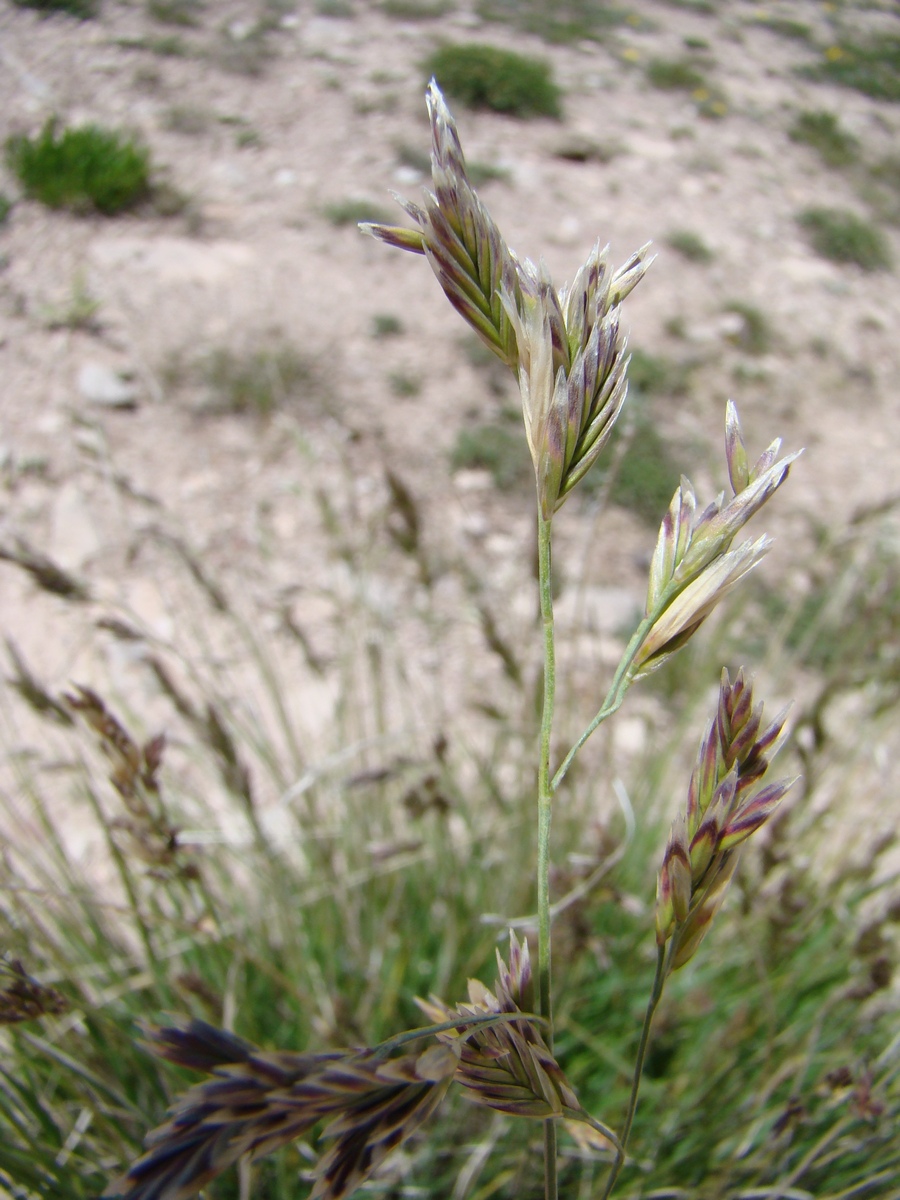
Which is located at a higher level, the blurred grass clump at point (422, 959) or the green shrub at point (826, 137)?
the green shrub at point (826, 137)

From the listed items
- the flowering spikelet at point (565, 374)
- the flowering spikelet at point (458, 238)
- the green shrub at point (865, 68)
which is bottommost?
the flowering spikelet at point (565, 374)

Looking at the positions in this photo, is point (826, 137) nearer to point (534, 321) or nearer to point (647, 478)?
point (647, 478)

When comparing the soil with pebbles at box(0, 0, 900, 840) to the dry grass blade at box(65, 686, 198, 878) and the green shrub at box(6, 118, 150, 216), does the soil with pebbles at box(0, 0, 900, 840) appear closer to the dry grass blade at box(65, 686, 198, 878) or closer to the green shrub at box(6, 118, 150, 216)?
the green shrub at box(6, 118, 150, 216)

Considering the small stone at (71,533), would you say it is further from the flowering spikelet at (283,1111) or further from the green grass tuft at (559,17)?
the green grass tuft at (559,17)

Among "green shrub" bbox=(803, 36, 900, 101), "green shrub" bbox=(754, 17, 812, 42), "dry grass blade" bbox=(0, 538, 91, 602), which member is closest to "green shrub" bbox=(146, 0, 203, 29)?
"green shrub" bbox=(803, 36, 900, 101)

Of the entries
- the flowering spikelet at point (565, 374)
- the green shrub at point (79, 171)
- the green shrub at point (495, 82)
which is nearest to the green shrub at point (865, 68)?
the green shrub at point (495, 82)

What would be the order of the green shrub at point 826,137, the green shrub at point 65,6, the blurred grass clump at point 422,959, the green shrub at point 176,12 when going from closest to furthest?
the blurred grass clump at point 422,959 → the green shrub at point 65,6 → the green shrub at point 176,12 → the green shrub at point 826,137

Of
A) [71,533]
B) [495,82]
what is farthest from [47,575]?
[495,82]
